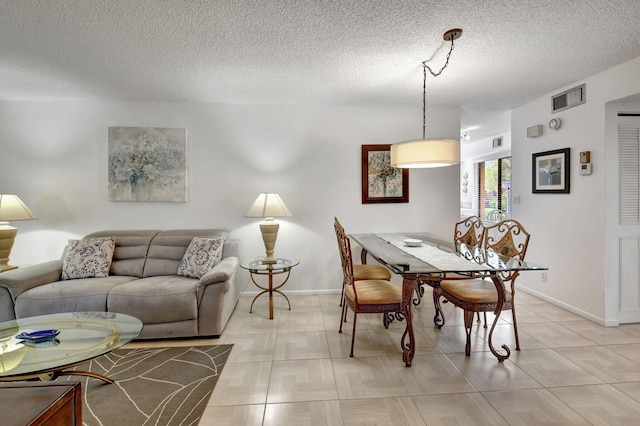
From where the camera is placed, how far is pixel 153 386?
212 cm

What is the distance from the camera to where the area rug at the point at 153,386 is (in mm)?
1828

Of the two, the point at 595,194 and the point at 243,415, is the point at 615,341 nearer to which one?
the point at 595,194

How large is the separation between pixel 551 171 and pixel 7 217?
590 centimetres

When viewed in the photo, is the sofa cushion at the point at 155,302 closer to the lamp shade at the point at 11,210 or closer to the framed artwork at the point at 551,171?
the lamp shade at the point at 11,210

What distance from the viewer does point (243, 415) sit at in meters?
1.82

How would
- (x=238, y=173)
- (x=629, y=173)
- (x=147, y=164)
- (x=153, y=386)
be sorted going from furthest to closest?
1. (x=238, y=173)
2. (x=147, y=164)
3. (x=629, y=173)
4. (x=153, y=386)

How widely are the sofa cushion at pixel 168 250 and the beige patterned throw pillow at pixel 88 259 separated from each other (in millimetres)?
382

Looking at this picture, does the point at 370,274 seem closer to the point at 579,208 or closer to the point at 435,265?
the point at 435,265

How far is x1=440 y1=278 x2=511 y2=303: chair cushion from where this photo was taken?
2.44m

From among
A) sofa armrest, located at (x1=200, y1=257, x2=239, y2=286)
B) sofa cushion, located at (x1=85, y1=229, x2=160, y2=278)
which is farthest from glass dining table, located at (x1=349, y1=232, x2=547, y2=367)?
sofa cushion, located at (x1=85, y1=229, x2=160, y2=278)

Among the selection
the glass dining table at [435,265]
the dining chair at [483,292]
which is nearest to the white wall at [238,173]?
Answer: the glass dining table at [435,265]

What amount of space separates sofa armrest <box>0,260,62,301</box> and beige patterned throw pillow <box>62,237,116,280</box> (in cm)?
8

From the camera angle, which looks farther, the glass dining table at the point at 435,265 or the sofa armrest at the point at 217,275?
the sofa armrest at the point at 217,275

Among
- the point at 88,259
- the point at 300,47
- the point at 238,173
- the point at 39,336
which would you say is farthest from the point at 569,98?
the point at 88,259
